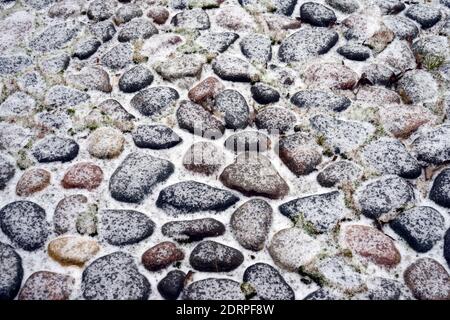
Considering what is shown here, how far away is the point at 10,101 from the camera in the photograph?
9.02 feet

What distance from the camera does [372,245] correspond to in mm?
2066

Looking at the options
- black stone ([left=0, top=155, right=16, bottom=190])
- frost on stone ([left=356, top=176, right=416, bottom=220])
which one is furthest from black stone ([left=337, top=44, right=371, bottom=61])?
black stone ([left=0, top=155, right=16, bottom=190])

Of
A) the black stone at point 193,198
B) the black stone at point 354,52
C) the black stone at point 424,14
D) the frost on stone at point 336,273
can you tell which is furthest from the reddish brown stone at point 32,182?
the black stone at point 424,14

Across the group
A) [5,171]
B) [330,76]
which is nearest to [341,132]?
[330,76]

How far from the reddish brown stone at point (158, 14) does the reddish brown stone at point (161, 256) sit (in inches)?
71.6

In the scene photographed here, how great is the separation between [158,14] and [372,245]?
220 cm

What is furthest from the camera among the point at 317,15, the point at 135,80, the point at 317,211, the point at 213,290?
the point at 317,15

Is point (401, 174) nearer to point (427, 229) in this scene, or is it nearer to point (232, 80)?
point (427, 229)

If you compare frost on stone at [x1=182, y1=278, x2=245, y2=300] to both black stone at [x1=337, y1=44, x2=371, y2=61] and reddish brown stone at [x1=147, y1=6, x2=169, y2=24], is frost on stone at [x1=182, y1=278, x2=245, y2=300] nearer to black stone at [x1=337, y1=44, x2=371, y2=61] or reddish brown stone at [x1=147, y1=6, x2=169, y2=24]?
black stone at [x1=337, y1=44, x2=371, y2=61]

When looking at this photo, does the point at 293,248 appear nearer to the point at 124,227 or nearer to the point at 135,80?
the point at 124,227

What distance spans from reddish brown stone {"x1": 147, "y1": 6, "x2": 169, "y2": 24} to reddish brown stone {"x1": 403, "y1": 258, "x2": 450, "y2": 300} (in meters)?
2.32

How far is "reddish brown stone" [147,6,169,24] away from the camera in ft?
10.4

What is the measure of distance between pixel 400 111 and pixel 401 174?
0.48 m
